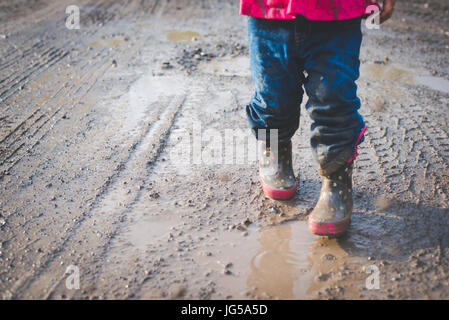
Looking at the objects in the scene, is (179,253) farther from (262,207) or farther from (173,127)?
(173,127)

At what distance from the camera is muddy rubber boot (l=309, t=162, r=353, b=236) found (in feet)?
5.82

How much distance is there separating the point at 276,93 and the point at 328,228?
0.64 meters

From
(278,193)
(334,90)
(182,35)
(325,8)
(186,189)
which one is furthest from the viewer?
(182,35)

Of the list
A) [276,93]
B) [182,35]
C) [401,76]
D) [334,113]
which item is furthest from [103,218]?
[182,35]

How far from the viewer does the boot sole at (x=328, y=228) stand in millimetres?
1768

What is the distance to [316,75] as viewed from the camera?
65.2 inches

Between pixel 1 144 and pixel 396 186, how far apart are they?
2366mm

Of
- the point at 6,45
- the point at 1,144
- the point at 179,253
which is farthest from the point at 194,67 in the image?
the point at 179,253

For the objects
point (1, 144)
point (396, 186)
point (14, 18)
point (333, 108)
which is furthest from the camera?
point (14, 18)

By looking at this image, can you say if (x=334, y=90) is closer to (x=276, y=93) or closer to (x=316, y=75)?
(x=316, y=75)

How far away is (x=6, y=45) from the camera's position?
4262mm
